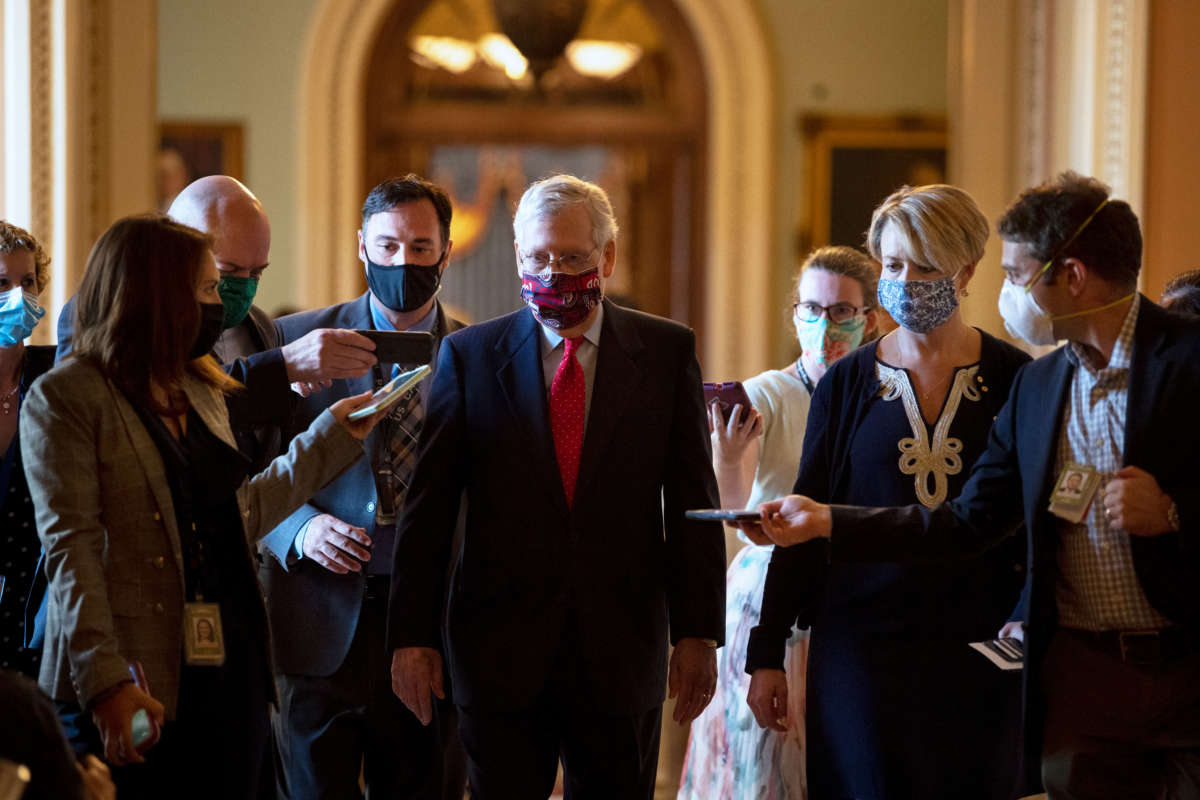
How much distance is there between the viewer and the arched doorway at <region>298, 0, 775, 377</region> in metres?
10.1

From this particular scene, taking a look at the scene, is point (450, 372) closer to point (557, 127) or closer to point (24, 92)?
point (24, 92)

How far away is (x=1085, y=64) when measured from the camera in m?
6.85

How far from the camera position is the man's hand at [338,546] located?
326 cm

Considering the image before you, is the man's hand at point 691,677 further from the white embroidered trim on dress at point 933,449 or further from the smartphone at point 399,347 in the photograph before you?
the smartphone at point 399,347

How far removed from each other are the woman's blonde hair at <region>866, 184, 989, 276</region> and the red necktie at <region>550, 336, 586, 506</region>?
30.0 inches

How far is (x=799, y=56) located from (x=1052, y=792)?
8.42 meters

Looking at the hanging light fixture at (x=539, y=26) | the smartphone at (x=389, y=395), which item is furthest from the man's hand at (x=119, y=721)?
the hanging light fixture at (x=539, y=26)

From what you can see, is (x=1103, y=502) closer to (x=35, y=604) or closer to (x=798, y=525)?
(x=798, y=525)

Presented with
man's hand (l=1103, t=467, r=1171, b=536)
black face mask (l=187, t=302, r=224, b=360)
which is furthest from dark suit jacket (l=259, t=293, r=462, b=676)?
man's hand (l=1103, t=467, r=1171, b=536)

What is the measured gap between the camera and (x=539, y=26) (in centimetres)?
1008

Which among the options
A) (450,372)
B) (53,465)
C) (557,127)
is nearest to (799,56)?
(557,127)

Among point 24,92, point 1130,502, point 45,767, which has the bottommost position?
point 45,767

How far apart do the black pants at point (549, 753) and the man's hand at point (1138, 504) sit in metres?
Result: 1.07

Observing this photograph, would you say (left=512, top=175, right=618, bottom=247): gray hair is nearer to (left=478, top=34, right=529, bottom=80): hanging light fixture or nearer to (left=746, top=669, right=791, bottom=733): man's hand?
(left=746, top=669, right=791, bottom=733): man's hand
